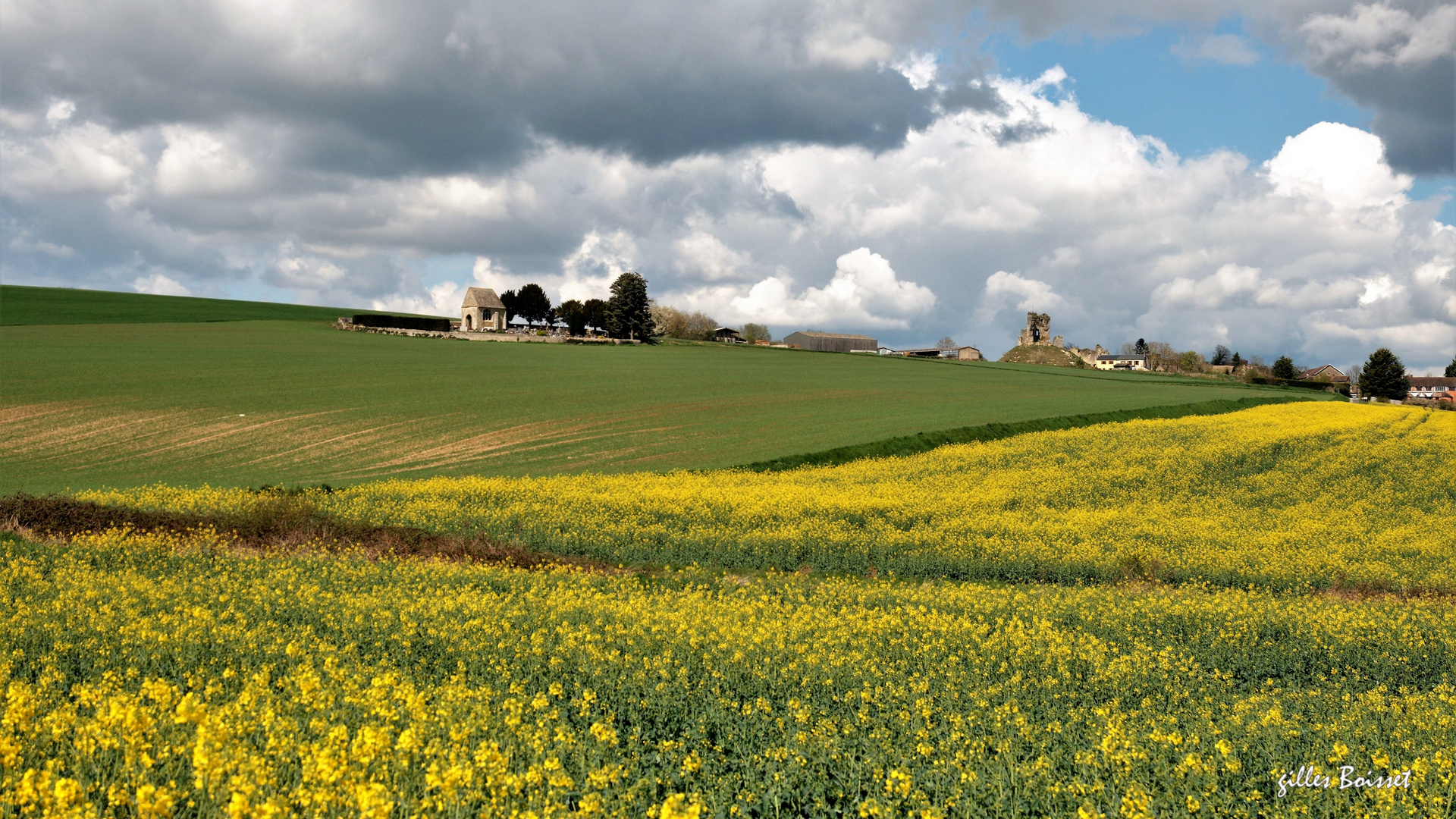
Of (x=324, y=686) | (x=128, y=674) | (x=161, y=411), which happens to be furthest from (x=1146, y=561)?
(x=161, y=411)

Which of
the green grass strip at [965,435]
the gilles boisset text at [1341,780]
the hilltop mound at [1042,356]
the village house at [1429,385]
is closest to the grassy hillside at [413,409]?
the green grass strip at [965,435]

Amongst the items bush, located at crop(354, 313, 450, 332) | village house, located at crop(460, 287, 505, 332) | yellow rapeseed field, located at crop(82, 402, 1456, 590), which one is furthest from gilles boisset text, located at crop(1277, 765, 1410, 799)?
village house, located at crop(460, 287, 505, 332)

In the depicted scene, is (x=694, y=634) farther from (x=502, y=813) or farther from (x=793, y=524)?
(x=793, y=524)

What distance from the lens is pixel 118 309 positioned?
283 ft

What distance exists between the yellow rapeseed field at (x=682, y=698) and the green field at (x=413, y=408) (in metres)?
14.0

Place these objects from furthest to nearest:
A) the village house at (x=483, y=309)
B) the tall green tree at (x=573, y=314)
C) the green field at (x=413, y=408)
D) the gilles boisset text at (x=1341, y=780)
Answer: the tall green tree at (x=573, y=314) → the village house at (x=483, y=309) → the green field at (x=413, y=408) → the gilles boisset text at (x=1341, y=780)

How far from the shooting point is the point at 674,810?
13.5 feet

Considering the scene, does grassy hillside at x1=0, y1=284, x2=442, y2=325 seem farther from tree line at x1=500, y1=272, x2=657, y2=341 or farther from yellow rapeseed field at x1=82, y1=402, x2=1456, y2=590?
yellow rapeseed field at x1=82, y1=402, x2=1456, y2=590

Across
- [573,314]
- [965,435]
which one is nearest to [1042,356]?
[573,314]

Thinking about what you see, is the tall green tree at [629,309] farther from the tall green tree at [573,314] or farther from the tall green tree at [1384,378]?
the tall green tree at [1384,378]

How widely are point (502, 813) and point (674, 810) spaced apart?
1394 mm

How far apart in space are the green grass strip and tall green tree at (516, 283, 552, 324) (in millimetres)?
107980

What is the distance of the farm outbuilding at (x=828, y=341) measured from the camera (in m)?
126

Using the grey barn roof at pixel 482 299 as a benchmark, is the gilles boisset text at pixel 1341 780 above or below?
below
